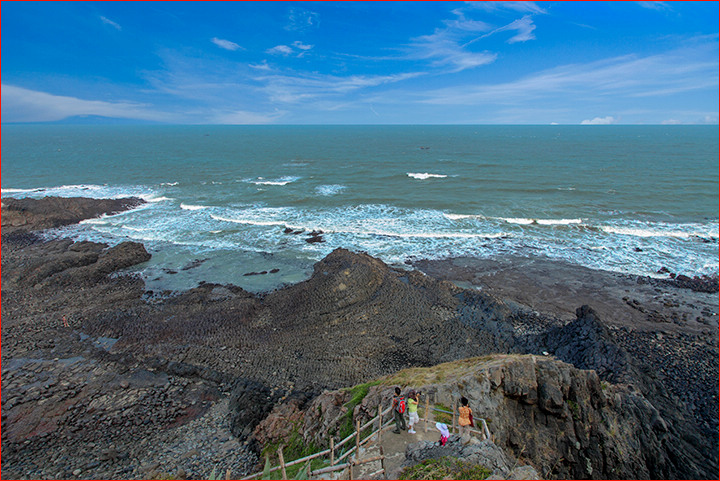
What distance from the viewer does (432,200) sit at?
4675 centimetres

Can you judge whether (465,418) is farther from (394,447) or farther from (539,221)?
(539,221)

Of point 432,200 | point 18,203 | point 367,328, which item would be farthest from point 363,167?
point 367,328

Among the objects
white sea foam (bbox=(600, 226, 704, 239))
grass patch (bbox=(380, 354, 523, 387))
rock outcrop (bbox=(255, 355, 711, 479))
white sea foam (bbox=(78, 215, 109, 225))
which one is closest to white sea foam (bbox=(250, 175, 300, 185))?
white sea foam (bbox=(78, 215, 109, 225))

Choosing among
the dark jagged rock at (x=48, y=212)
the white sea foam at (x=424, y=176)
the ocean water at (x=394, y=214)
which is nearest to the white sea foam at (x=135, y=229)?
the ocean water at (x=394, y=214)

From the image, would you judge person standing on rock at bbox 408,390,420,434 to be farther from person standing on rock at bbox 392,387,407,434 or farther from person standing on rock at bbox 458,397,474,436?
person standing on rock at bbox 458,397,474,436

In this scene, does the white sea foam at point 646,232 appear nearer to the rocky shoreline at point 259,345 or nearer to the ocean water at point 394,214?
the ocean water at point 394,214

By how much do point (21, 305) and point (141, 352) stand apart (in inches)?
422

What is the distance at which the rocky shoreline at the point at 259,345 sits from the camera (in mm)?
12711

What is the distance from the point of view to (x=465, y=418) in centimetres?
946

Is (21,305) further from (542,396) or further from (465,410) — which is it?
(542,396)

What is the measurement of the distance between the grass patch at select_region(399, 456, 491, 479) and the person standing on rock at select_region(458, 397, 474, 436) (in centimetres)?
146

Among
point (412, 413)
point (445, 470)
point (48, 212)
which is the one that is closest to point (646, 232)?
point (412, 413)

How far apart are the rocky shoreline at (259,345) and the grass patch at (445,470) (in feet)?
20.2

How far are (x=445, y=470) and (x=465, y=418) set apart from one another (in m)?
1.99
